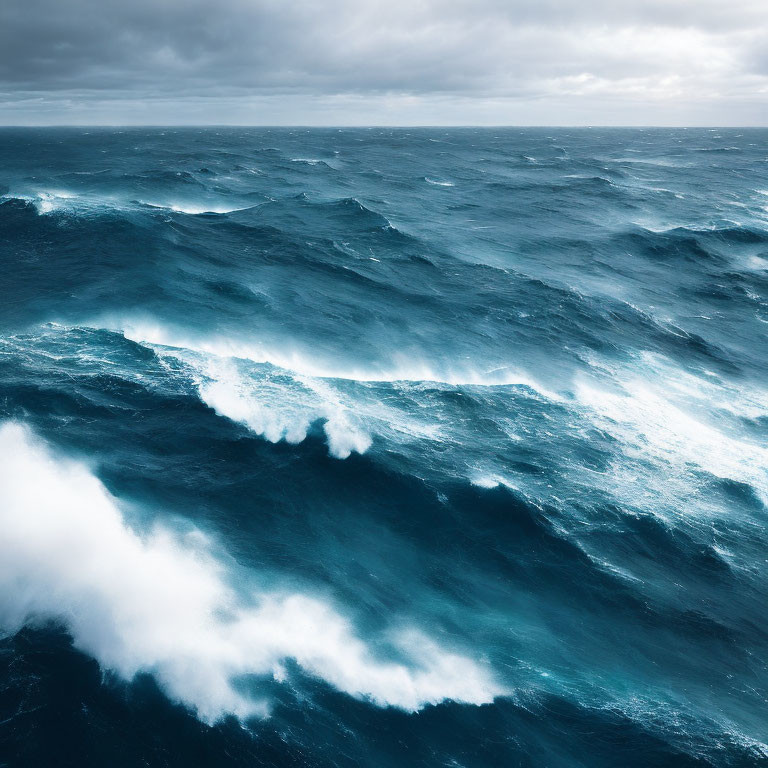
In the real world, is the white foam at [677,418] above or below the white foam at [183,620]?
above

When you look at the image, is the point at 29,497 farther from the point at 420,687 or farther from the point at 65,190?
the point at 65,190

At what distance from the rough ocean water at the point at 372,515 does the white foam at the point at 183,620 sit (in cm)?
16

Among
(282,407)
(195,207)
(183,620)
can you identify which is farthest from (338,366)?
(195,207)

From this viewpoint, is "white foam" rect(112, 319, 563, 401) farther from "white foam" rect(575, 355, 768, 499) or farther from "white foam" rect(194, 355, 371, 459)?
"white foam" rect(575, 355, 768, 499)

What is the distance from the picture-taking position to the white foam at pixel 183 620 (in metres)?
30.4

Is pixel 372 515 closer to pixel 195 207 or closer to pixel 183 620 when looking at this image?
pixel 183 620

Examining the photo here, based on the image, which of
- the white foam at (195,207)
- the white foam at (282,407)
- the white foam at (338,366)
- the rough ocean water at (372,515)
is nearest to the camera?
the rough ocean water at (372,515)

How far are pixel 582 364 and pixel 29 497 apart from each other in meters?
55.8

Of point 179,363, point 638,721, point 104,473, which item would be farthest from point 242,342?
point 638,721

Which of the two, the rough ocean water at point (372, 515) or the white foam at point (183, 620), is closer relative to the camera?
the rough ocean water at point (372, 515)

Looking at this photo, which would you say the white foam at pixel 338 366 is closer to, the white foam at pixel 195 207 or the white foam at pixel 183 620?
the white foam at pixel 183 620

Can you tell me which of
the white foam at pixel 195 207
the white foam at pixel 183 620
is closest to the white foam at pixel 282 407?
the white foam at pixel 183 620

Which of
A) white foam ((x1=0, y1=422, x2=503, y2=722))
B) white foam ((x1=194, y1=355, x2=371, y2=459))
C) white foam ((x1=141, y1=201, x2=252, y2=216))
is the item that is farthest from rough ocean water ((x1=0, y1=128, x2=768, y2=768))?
white foam ((x1=141, y1=201, x2=252, y2=216))

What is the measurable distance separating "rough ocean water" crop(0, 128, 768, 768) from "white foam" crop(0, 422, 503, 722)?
0.53 feet
